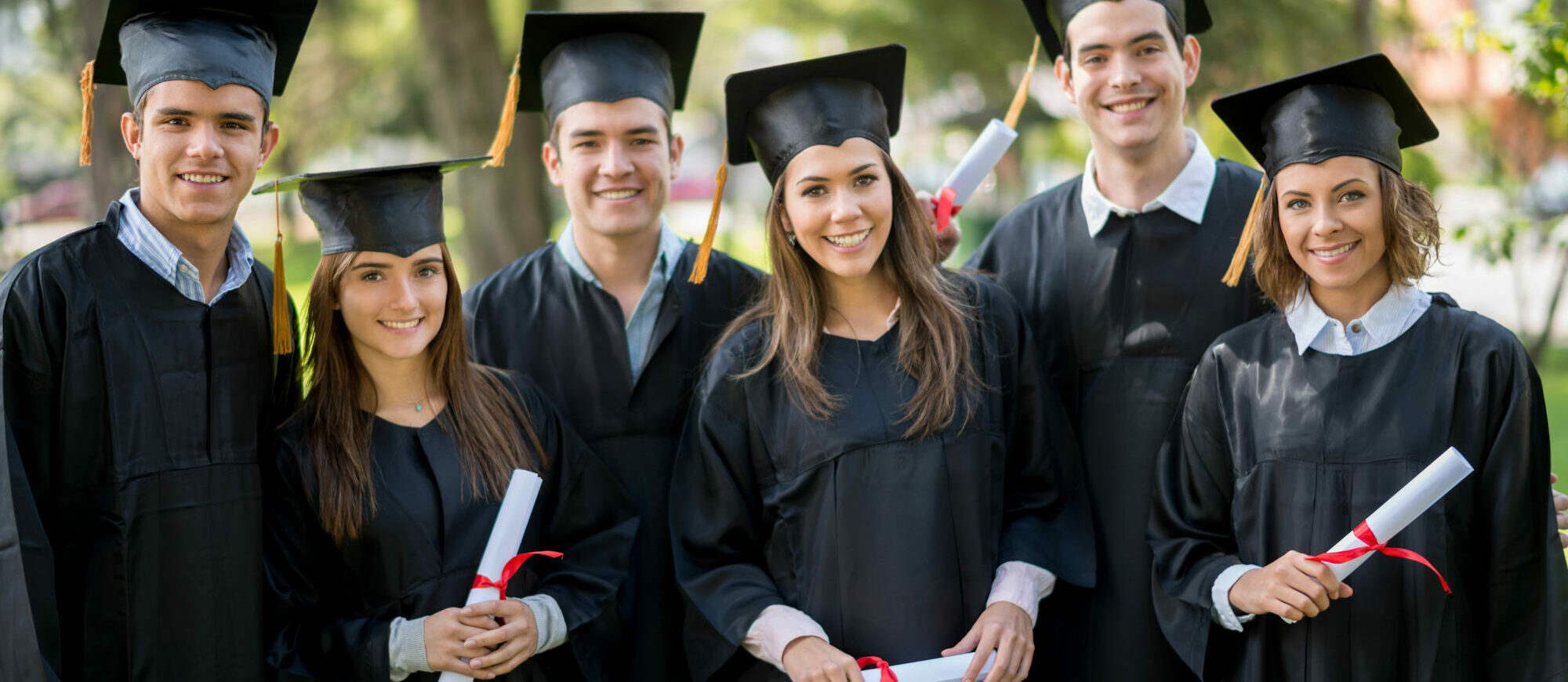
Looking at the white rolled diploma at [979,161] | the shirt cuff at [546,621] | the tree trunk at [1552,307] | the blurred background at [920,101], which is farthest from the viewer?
the tree trunk at [1552,307]

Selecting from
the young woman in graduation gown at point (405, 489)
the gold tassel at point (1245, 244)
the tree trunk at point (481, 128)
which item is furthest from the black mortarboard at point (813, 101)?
the tree trunk at point (481, 128)

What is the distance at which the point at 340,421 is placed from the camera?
120 inches

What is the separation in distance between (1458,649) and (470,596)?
2.18 metres

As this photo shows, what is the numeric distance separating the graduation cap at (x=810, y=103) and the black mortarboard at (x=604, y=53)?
589 mm

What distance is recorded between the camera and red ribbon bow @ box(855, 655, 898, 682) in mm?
2836

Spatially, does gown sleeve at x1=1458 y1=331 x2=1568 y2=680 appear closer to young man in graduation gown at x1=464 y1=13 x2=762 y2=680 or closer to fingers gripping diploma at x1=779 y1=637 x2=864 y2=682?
fingers gripping diploma at x1=779 y1=637 x2=864 y2=682

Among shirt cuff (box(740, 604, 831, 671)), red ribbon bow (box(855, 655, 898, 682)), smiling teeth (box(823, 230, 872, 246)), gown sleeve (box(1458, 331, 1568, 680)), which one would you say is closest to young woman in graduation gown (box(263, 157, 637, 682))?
shirt cuff (box(740, 604, 831, 671))

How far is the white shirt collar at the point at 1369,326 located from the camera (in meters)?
2.81

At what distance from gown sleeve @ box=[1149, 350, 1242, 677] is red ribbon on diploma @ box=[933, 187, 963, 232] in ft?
2.88

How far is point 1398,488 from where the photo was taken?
2.73 m

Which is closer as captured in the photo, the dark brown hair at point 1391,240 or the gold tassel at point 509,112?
the dark brown hair at point 1391,240

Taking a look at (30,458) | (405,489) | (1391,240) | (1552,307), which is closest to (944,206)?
(1391,240)

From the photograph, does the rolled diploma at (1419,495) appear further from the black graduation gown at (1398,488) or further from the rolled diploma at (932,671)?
the rolled diploma at (932,671)

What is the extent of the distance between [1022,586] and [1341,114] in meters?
1.31
